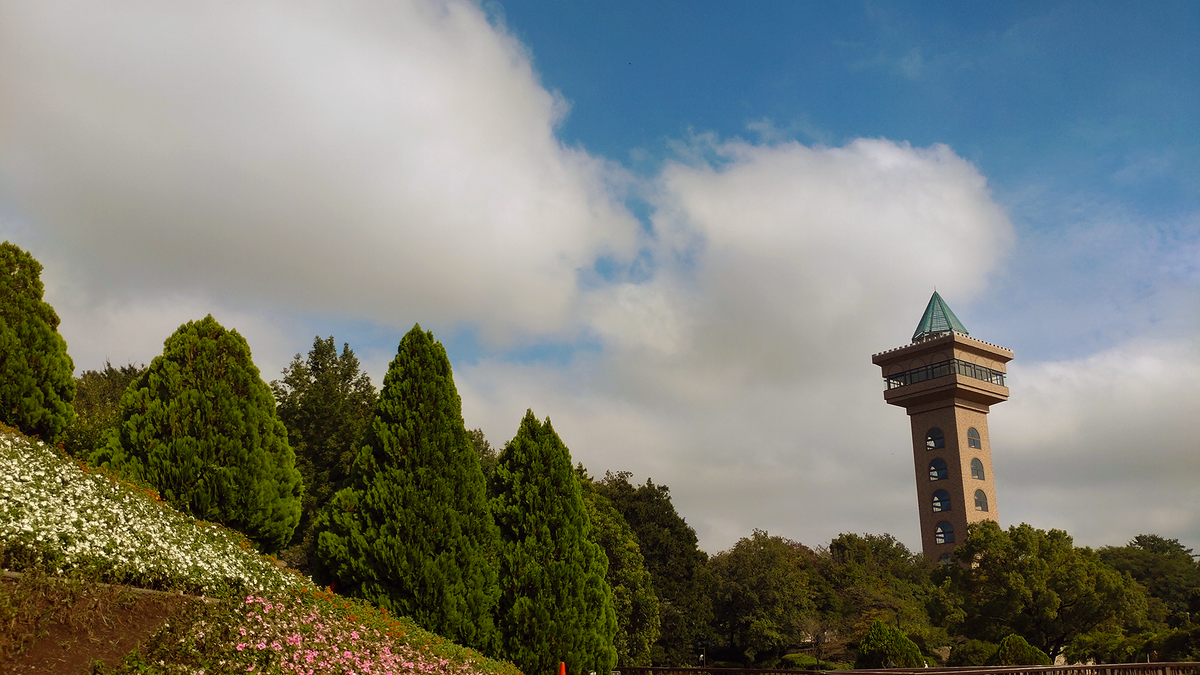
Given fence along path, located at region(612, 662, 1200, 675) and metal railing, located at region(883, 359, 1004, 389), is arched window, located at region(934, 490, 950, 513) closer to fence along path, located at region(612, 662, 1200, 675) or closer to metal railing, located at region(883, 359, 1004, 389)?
metal railing, located at region(883, 359, 1004, 389)

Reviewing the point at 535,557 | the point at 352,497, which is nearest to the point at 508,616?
the point at 535,557

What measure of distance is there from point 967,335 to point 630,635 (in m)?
51.1

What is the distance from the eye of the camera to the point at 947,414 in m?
72.8

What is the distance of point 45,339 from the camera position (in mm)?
13133

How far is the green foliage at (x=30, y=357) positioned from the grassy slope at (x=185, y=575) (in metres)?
1.27

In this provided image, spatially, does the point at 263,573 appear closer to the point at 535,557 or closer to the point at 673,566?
the point at 535,557

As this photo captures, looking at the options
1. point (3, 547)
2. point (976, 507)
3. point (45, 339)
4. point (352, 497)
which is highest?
point (976, 507)

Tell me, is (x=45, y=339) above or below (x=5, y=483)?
above

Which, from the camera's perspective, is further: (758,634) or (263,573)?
(758,634)

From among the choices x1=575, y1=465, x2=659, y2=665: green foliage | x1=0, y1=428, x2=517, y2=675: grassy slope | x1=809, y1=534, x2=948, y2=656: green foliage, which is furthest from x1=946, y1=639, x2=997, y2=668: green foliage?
x1=0, y1=428, x2=517, y2=675: grassy slope

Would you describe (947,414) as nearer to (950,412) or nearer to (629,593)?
(950,412)

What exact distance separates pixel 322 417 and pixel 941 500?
55.5 m

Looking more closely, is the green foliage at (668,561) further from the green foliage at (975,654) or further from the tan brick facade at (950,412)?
the tan brick facade at (950,412)

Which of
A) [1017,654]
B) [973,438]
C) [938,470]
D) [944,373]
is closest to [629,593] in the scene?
[1017,654]
